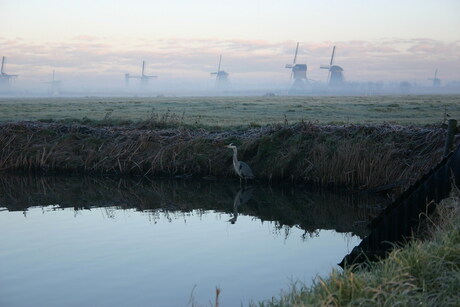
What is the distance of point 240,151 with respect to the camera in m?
21.3

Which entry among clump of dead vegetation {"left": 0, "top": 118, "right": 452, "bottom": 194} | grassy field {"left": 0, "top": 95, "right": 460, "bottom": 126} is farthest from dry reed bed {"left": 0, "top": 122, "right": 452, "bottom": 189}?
grassy field {"left": 0, "top": 95, "right": 460, "bottom": 126}

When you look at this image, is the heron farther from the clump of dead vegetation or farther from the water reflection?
the clump of dead vegetation

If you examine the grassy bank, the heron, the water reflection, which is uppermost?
the grassy bank

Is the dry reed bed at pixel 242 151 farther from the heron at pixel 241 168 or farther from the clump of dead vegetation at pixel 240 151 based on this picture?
the heron at pixel 241 168

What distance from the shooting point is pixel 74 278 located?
10.8 metres

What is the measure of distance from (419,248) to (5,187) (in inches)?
631

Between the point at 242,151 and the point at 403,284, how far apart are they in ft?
48.7

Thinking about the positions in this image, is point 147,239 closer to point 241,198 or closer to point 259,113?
point 241,198

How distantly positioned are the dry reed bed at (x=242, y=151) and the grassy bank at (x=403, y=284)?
9.38m

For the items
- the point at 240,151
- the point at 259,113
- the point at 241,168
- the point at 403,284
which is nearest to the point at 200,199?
the point at 241,168

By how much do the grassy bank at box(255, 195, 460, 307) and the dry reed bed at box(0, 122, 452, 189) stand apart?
369 inches

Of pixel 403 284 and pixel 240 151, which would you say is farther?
pixel 240 151

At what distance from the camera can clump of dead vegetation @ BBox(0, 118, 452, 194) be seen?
60.0 ft

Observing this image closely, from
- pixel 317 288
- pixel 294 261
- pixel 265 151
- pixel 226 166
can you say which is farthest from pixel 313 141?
pixel 317 288
